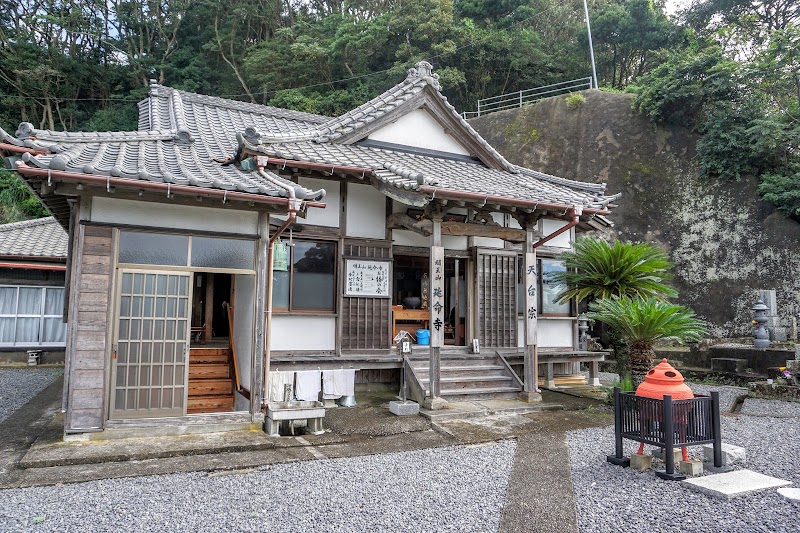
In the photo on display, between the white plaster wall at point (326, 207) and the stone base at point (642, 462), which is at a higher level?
the white plaster wall at point (326, 207)

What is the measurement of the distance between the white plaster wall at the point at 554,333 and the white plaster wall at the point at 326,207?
17.2 feet

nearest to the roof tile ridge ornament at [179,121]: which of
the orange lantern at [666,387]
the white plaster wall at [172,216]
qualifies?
the white plaster wall at [172,216]

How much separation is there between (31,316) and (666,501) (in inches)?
644

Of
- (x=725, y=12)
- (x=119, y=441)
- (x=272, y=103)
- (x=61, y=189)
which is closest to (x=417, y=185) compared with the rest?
(x=61, y=189)

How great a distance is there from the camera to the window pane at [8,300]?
14531mm

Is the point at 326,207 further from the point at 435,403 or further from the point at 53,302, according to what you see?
the point at 53,302

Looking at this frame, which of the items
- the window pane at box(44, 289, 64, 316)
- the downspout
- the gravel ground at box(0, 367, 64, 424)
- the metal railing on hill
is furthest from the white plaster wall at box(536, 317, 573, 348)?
the metal railing on hill

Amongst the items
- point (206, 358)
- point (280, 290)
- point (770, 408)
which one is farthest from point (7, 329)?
point (770, 408)

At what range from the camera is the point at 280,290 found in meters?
9.23

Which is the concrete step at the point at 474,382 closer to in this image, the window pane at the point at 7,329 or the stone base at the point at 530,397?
the stone base at the point at 530,397

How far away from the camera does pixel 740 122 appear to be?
1884 cm

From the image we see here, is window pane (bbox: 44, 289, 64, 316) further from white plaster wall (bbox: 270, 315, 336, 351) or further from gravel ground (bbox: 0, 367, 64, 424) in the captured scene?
white plaster wall (bbox: 270, 315, 336, 351)

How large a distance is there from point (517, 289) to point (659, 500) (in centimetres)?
677

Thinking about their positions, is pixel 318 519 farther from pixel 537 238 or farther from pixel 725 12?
pixel 725 12
